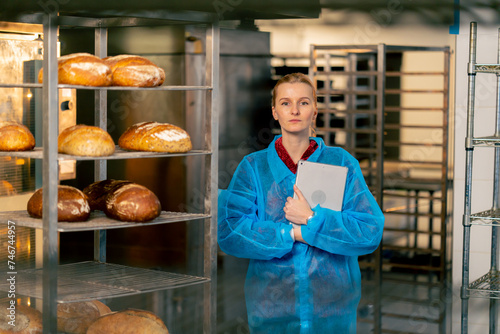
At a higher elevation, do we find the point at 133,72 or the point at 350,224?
the point at 133,72

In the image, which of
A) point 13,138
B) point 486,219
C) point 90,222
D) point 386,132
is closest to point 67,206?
point 90,222

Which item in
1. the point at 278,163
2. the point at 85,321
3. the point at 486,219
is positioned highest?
the point at 278,163

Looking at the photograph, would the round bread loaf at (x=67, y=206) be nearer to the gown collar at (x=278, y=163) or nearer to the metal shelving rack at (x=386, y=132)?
the gown collar at (x=278, y=163)

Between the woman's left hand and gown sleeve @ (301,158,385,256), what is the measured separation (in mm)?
17

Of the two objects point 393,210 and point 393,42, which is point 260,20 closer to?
point 393,42

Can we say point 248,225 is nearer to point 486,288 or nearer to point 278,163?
point 278,163

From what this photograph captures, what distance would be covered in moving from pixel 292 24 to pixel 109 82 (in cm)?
266

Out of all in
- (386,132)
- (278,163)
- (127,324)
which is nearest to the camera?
(127,324)

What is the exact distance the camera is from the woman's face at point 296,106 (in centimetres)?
180

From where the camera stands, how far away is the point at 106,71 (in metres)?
1.53

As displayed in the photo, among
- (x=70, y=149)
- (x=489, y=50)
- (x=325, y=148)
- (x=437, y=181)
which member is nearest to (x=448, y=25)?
(x=489, y=50)

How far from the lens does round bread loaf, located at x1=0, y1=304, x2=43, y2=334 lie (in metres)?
1.46

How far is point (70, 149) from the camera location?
4.88 ft

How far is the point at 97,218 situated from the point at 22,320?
284 mm
